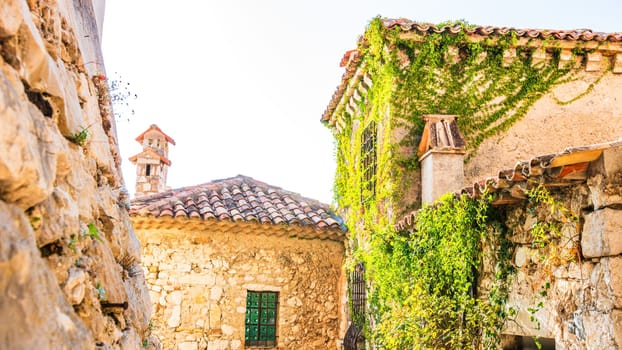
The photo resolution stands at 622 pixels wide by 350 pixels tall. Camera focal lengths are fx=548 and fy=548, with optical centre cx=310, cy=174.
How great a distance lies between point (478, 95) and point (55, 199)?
312 inches

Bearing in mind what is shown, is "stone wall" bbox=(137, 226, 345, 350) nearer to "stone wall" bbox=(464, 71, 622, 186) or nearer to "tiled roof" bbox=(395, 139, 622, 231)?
"stone wall" bbox=(464, 71, 622, 186)

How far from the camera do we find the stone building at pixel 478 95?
8516 mm

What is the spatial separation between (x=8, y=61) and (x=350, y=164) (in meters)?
9.15

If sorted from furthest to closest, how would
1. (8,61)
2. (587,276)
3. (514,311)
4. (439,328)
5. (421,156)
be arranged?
(421,156)
(439,328)
(514,311)
(587,276)
(8,61)

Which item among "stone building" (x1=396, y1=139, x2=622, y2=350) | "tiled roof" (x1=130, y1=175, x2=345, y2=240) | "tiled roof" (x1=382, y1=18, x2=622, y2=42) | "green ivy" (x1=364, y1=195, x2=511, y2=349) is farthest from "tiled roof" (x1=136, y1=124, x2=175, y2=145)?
"stone building" (x1=396, y1=139, x2=622, y2=350)

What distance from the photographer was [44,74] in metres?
1.93

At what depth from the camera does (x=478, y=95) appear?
8.85 meters

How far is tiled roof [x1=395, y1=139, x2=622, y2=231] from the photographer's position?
3617 millimetres

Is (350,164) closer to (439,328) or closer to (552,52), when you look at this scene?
(552,52)

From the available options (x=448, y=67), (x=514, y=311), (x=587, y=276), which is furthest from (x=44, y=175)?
(x=448, y=67)

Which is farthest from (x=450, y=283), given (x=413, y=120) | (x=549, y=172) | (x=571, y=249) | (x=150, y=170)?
(x=150, y=170)

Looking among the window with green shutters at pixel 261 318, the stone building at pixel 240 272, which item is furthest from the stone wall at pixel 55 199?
the window with green shutters at pixel 261 318

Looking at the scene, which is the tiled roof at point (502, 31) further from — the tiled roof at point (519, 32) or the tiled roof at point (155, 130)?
the tiled roof at point (155, 130)

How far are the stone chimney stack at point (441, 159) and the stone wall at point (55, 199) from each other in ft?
17.4
